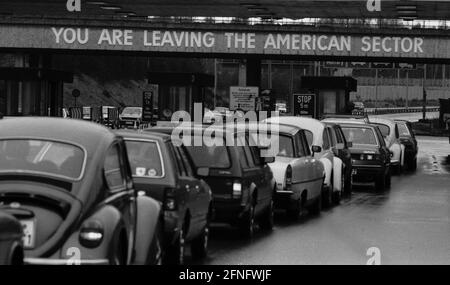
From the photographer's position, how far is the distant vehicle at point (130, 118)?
229ft

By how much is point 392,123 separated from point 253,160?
19670 millimetres

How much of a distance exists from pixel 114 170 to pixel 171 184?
8.59 feet

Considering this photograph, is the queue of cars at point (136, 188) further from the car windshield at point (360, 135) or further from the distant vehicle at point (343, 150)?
the car windshield at point (360, 135)

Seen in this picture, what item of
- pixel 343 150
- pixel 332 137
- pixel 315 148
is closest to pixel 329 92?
pixel 343 150

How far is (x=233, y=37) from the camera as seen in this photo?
4738 cm

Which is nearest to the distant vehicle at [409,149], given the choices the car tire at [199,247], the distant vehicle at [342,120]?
the distant vehicle at [342,120]

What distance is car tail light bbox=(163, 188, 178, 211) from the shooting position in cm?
1270

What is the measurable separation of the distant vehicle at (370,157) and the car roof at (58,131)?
1964 cm

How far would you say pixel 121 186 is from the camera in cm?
1037

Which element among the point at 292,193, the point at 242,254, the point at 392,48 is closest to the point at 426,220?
the point at 292,193

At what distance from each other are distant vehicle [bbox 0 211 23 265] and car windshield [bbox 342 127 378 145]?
2248cm

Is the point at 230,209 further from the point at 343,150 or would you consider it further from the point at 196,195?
the point at 343,150

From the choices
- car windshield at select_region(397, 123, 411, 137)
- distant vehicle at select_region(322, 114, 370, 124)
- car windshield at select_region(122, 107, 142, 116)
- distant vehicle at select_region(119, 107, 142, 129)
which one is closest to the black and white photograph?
distant vehicle at select_region(322, 114, 370, 124)
